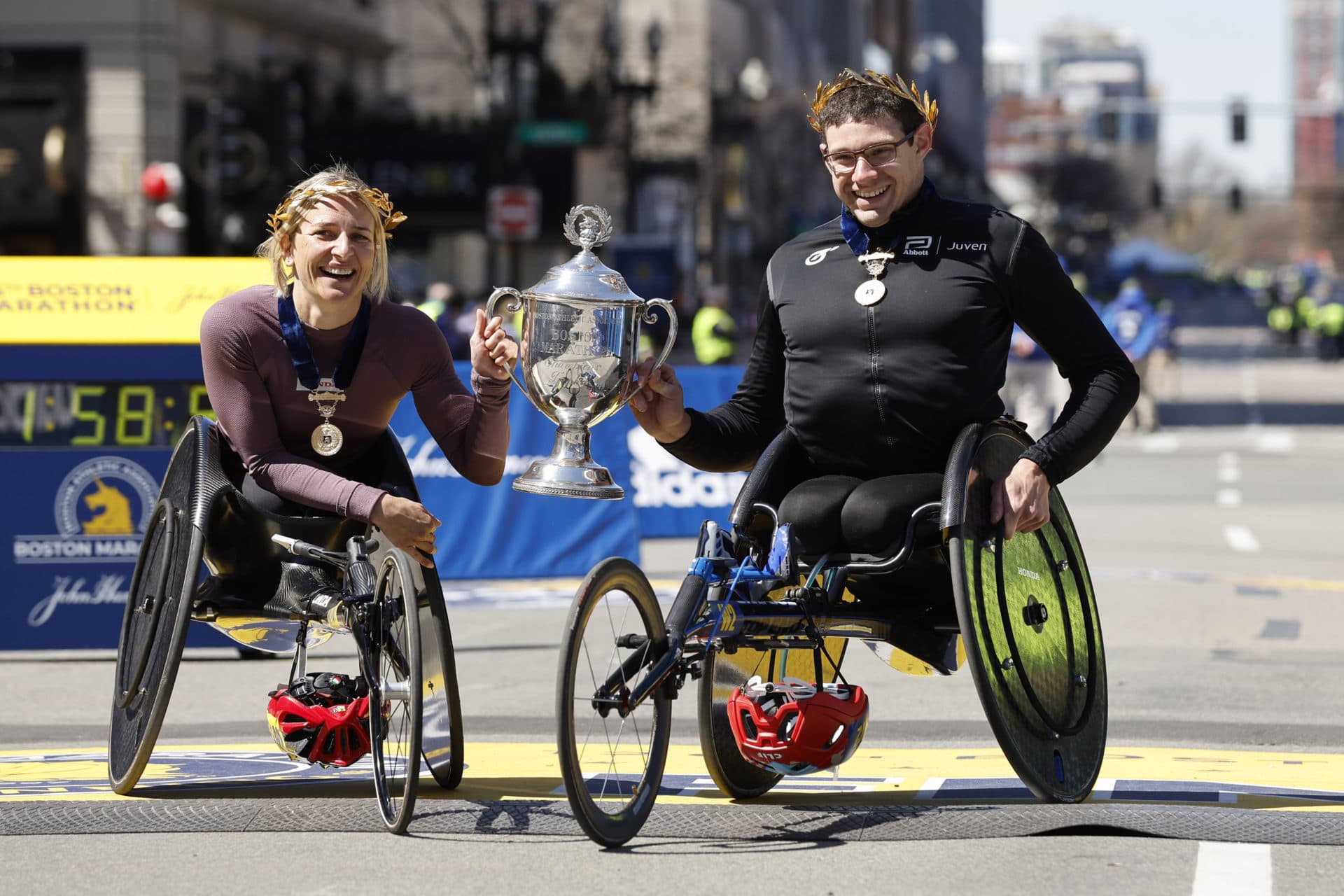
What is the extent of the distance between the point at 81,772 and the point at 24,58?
31612 mm

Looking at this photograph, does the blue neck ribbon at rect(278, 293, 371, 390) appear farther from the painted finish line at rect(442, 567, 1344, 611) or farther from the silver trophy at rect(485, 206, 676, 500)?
the painted finish line at rect(442, 567, 1344, 611)

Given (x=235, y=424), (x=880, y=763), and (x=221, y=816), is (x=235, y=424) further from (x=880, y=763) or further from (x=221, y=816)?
(x=880, y=763)

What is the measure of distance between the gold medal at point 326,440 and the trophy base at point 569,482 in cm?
59

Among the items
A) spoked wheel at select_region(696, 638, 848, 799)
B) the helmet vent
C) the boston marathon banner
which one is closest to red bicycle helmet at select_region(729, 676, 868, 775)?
the helmet vent

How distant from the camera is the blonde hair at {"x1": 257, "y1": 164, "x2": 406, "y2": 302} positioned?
626 cm

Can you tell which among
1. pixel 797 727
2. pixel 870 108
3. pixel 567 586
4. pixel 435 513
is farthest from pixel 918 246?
pixel 567 586

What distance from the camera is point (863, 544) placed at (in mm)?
5969

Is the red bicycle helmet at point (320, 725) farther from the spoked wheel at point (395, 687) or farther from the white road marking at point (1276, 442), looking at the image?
the white road marking at point (1276, 442)

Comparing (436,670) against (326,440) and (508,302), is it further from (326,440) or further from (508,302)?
(508,302)

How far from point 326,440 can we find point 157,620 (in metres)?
0.68

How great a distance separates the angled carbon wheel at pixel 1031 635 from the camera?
5.71 m

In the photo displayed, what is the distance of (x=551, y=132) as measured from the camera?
118ft

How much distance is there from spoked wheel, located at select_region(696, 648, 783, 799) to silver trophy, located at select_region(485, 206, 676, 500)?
591 millimetres

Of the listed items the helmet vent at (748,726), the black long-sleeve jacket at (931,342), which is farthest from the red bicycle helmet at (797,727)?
the black long-sleeve jacket at (931,342)
